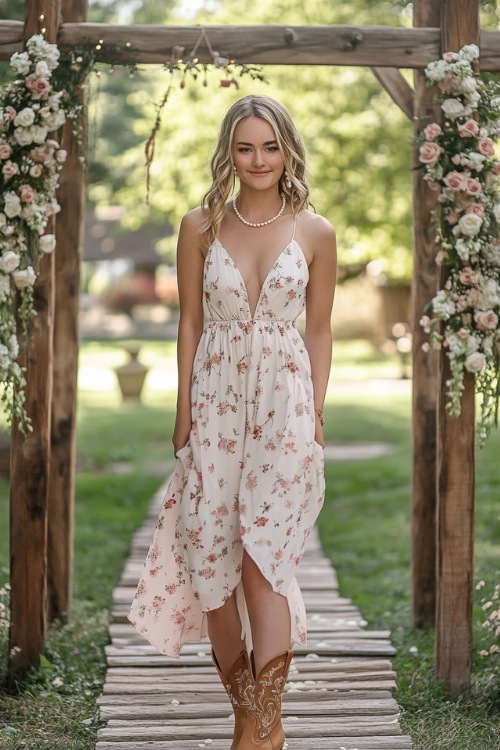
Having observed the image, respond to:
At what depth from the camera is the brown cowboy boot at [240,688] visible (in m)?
3.82

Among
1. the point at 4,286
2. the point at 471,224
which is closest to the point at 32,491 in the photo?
the point at 4,286

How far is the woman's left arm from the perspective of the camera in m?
4.03

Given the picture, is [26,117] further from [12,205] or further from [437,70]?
[437,70]

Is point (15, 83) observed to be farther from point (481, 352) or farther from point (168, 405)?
point (168, 405)

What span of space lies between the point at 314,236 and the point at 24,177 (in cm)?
129

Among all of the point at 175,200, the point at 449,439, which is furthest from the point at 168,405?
the point at 449,439

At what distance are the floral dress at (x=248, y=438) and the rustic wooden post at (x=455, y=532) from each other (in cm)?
90

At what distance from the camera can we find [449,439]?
469 centimetres

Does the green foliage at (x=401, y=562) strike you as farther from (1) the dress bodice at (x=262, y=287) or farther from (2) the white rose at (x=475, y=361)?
(1) the dress bodice at (x=262, y=287)

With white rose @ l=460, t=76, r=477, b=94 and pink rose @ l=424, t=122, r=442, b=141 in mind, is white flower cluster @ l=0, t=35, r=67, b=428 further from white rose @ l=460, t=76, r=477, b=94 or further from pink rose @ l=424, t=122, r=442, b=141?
white rose @ l=460, t=76, r=477, b=94

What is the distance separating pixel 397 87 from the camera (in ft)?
17.2

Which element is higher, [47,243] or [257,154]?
[257,154]

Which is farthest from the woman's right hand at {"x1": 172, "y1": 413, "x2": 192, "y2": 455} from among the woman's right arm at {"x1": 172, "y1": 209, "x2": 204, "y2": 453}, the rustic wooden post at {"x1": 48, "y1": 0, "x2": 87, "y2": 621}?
the rustic wooden post at {"x1": 48, "y1": 0, "x2": 87, "y2": 621}

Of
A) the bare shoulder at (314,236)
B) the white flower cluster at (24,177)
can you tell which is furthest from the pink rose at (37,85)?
the bare shoulder at (314,236)
